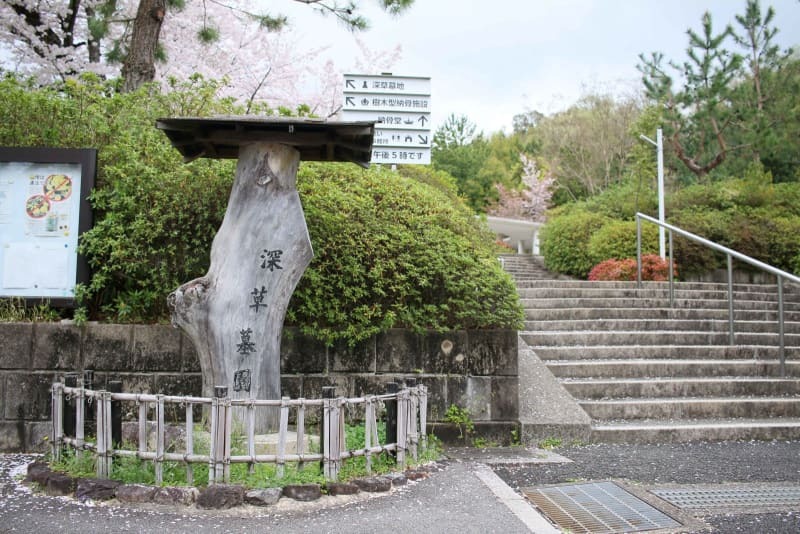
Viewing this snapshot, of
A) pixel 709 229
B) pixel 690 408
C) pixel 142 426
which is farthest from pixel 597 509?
pixel 709 229

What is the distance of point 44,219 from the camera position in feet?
19.0

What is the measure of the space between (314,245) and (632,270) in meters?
8.55

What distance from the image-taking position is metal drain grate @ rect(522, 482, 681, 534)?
3.75 metres

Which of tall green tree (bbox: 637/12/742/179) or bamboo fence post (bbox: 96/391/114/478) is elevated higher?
tall green tree (bbox: 637/12/742/179)

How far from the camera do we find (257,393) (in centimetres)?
458

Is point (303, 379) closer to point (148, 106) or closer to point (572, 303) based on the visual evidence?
point (148, 106)

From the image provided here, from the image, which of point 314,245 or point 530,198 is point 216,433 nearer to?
point 314,245

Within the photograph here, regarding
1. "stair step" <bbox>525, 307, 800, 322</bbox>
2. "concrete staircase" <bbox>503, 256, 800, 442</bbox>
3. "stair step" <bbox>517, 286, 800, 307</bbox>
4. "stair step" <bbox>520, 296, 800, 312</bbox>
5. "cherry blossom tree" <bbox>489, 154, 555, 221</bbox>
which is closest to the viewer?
"concrete staircase" <bbox>503, 256, 800, 442</bbox>

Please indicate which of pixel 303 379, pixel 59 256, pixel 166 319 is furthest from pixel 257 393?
pixel 59 256

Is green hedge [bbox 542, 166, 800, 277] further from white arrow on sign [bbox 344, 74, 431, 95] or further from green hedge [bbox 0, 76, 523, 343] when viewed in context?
green hedge [bbox 0, 76, 523, 343]

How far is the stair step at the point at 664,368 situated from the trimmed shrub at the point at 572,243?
6.95 meters

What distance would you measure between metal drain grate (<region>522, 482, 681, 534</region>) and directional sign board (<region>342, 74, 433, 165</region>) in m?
6.33

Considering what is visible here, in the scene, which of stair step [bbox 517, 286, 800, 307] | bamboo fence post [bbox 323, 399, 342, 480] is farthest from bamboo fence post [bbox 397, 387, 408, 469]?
Result: stair step [bbox 517, 286, 800, 307]

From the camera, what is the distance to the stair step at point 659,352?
7586 millimetres
